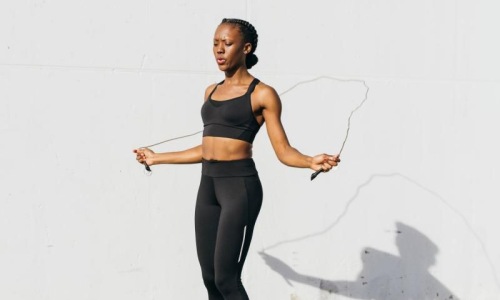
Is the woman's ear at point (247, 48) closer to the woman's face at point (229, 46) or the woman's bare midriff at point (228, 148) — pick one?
the woman's face at point (229, 46)

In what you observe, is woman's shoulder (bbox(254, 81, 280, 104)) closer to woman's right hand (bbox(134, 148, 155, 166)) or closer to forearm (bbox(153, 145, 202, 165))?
forearm (bbox(153, 145, 202, 165))

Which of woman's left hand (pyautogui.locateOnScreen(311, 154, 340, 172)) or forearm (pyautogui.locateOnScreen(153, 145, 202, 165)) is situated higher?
woman's left hand (pyautogui.locateOnScreen(311, 154, 340, 172))

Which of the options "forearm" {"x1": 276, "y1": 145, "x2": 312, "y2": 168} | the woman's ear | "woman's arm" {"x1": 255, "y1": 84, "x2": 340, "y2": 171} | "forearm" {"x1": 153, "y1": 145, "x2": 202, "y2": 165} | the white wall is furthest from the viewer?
the white wall

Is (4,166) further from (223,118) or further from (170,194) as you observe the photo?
(223,118)

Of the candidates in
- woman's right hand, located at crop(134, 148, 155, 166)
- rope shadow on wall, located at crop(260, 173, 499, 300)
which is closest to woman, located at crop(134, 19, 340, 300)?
woman's right hand, located at crop(134, 148, 155, 166)

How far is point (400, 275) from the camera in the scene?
6.89 meters

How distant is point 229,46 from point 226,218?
0.83m

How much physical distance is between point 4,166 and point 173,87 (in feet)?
3.59

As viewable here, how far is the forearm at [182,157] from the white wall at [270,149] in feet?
2.59

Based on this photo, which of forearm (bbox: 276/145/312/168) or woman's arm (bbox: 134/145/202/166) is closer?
forearm (bbox: 276/145/312/168)

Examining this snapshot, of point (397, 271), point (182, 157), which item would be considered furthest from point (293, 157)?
point (397, 271)

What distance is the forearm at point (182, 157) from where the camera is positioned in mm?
5332

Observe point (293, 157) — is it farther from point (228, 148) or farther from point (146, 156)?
point (146, 156)

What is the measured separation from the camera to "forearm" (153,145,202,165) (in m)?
5.33
